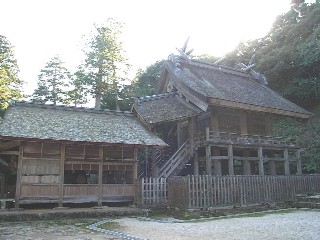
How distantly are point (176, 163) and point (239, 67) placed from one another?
23.6 m

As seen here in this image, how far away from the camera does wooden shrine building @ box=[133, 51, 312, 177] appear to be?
1936cm

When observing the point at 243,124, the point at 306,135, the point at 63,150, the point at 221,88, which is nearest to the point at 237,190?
the point at 243,124

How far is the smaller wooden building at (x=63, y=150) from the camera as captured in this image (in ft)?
49.0

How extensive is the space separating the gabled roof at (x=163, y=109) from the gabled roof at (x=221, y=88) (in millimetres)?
718

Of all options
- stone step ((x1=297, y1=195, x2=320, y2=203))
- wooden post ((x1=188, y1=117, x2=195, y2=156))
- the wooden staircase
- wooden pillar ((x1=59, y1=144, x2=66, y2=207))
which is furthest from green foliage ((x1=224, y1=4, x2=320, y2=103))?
wooden pillar ((x1=59, y1=144, x2=66, y2=207))

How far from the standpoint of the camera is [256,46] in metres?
40.2

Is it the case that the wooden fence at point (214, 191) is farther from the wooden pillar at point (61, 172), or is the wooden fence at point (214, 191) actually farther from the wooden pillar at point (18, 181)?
the wooden pillar at point (18, 181)

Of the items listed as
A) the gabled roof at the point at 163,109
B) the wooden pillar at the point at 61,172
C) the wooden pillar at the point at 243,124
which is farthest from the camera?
the wooden pillar at the point at 243,124

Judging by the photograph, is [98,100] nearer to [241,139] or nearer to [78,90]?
[78,90]

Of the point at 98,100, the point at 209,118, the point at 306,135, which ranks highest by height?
the point at 98,100

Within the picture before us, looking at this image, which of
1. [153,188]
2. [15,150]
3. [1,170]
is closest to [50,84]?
[1,170]

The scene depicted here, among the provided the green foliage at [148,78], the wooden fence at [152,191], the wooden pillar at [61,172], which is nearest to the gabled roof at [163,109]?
the wooden fence at [152,191]

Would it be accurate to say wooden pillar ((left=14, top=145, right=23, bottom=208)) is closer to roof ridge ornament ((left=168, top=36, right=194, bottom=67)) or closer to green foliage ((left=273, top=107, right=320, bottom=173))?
roof ridge ornament ((left=168, top=36, right=194, bottom=67))

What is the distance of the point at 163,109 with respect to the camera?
2067 cm
